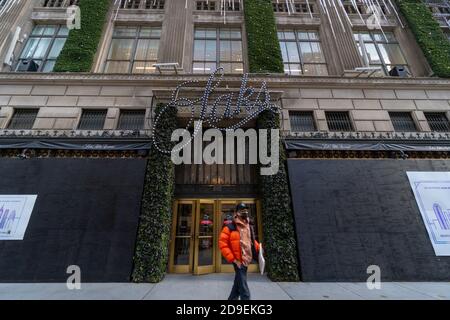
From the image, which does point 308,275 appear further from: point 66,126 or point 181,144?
point 66,126

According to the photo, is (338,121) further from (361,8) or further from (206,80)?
(361,8)

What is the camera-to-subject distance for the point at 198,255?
9117 mm

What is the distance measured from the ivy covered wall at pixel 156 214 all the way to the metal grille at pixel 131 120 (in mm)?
1302

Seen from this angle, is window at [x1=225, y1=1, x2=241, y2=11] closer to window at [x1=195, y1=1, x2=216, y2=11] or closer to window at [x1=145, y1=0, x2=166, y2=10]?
window at [x1=195, y1=1, x2=216, y2=11]

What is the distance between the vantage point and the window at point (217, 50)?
1220 cm

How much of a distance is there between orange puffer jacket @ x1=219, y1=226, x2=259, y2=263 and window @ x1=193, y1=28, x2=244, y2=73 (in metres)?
9.64

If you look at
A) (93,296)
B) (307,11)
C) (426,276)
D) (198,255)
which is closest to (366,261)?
(426,276)

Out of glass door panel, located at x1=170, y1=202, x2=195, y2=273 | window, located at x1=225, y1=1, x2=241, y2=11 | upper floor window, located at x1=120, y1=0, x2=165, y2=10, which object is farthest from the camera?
window, located at x1=225, y1=1, x2=241, y2=11

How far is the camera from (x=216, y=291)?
20.8 ft

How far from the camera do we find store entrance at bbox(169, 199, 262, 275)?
905 cm

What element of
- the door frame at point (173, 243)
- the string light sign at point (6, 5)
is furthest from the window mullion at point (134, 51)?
the door frame at point (173, 243)

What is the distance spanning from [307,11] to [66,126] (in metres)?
15.1

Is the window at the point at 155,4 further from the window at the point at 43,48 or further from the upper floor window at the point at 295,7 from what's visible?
the upper floor window at the point at 295,7

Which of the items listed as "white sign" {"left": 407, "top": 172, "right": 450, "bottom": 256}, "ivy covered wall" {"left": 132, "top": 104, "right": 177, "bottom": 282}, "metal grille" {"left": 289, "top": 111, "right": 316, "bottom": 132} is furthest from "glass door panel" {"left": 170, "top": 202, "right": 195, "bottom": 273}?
"white sign" {"left": 407, "top": 172, "right": 450, "bottom": 256}
